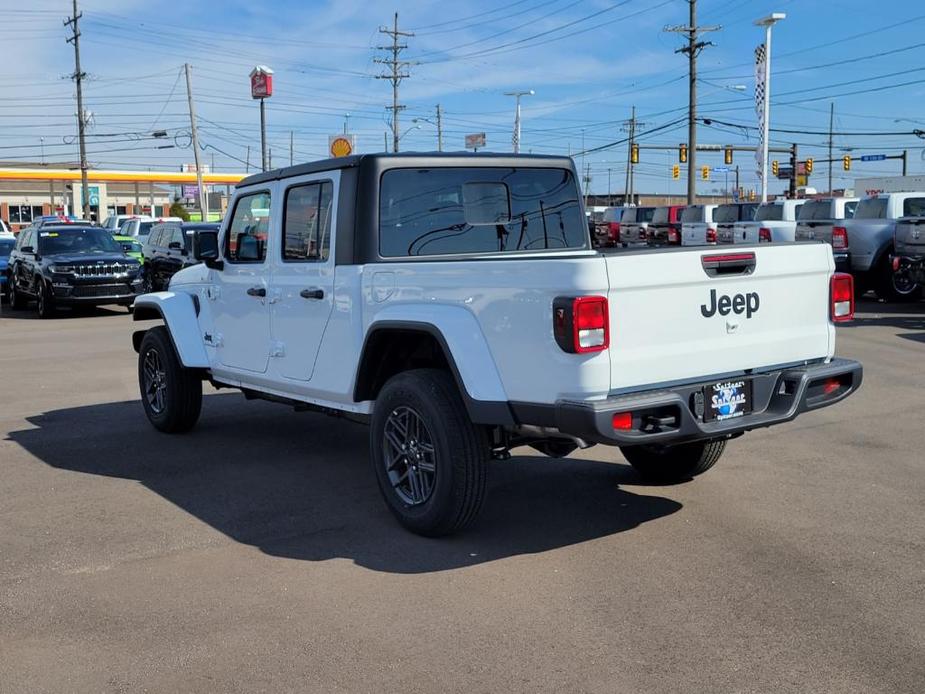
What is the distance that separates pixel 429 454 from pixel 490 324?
0.86 m

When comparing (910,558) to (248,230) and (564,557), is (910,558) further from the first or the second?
(248,230)

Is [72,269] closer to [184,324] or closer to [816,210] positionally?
[184,324]

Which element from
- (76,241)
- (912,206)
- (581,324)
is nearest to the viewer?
(581,324)

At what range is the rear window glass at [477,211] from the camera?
19.6 feet

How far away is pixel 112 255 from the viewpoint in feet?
65.5

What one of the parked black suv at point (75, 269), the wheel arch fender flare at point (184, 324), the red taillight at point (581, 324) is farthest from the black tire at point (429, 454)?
the parked black suv at point (75, 269)

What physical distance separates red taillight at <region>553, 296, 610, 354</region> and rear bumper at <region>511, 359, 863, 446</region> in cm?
26

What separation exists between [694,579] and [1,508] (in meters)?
4.13

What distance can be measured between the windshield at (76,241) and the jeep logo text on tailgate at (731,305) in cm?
1733

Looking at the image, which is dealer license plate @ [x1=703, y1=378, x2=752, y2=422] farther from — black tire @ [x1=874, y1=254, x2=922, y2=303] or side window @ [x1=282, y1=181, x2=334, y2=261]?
black tire @ [x1=874, y1=254, x2=922, y2=303]

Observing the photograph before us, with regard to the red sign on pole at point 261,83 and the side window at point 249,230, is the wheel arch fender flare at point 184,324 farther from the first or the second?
the red sign on pole at point 261,83

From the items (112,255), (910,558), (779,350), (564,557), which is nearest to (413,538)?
(564,557)

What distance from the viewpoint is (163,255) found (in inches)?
912

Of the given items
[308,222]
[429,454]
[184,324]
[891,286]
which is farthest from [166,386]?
[891,286]
